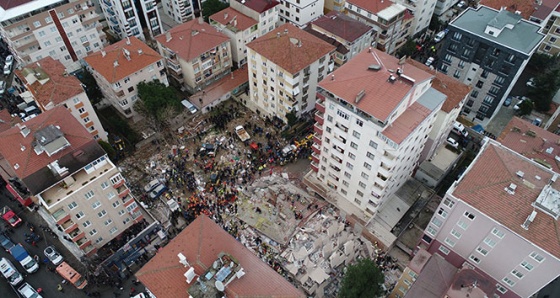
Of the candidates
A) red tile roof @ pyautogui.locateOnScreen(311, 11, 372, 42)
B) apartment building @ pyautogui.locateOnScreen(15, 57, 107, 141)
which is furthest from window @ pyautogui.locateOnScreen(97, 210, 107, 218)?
red tile roof @ pyautogui.locateOnScreen(311, 11, 372, 42)

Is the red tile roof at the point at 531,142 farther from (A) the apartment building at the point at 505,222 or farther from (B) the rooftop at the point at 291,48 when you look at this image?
(B) the rooftop at the point at 291,48

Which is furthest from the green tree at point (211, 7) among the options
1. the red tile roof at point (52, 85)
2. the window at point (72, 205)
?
the window at point (72, 205)

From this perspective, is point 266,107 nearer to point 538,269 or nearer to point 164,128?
point 164,128

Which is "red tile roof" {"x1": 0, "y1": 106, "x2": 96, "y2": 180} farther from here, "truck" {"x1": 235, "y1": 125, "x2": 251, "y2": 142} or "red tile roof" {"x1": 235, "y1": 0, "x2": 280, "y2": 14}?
"red tile roof" {"x1": 235, "y1": 0, "x2": 280, "y2": 14}

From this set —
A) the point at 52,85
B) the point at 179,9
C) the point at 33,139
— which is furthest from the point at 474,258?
the point at 179,9

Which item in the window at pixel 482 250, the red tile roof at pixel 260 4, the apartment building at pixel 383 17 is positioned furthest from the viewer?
the red tile roof at pixel 260 4
